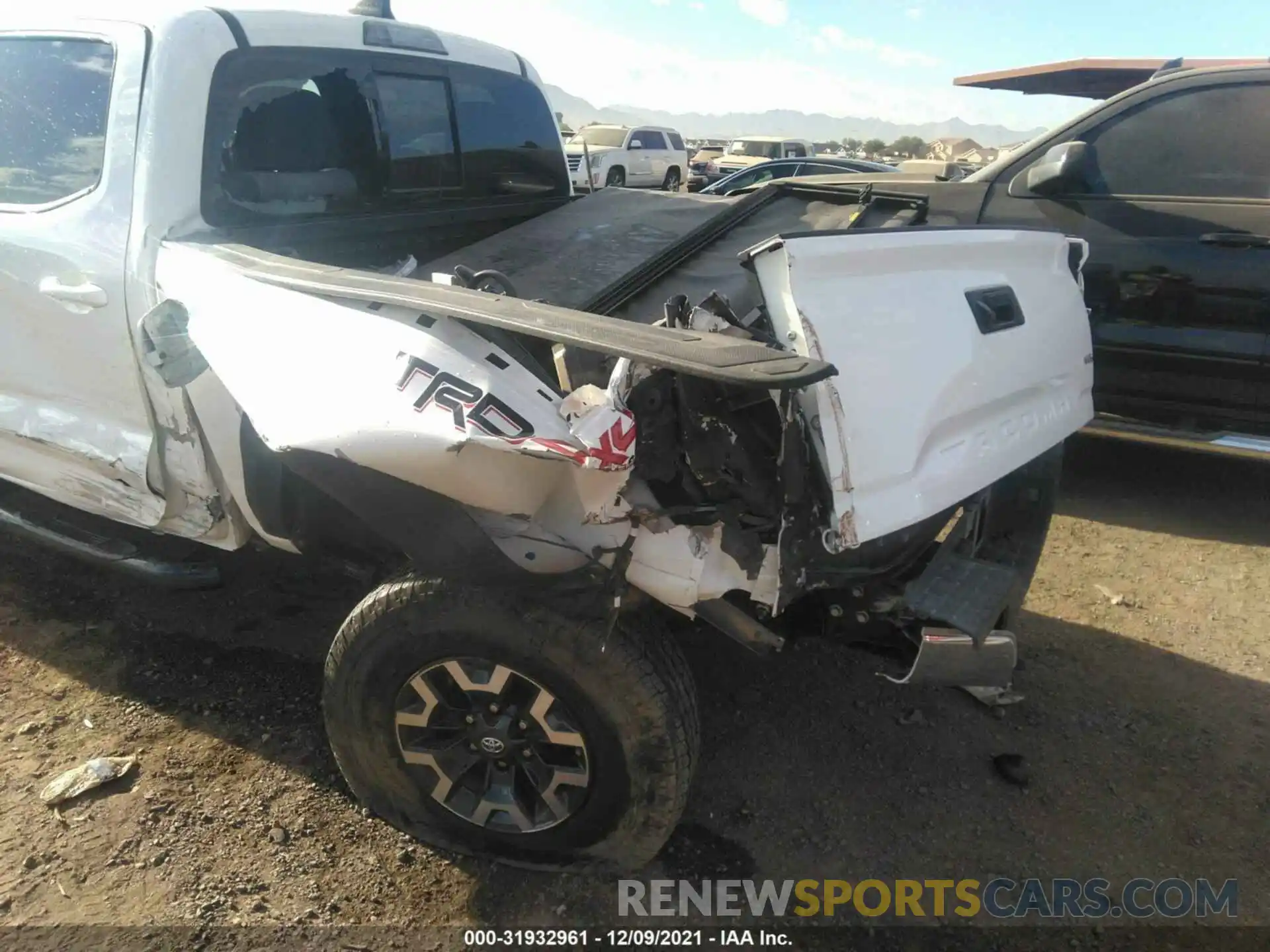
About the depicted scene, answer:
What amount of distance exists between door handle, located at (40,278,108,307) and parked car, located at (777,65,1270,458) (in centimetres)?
359

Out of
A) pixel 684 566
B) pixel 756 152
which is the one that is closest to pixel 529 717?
pixel 684 566

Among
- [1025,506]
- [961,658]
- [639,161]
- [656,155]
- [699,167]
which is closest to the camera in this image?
[961,658]

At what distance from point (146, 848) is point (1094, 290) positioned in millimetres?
4316

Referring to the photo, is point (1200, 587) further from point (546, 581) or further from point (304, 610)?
point (304, 610)

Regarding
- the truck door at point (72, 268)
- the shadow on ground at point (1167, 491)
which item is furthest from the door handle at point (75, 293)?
the shadow on ground at point (1167, 491)

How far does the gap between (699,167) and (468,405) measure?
84.8 ft

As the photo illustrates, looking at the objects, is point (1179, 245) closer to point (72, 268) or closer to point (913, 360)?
point (913, 360)

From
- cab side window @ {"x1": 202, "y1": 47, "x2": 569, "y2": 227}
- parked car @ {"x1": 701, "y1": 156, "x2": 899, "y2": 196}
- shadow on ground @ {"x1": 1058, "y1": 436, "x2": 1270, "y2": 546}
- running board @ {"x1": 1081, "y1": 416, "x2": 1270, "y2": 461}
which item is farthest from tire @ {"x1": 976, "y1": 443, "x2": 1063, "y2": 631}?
parked car @ {"x1": 701, "y1": 156, "x2": 899, "y2": 196}

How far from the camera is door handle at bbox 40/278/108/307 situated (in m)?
2.50

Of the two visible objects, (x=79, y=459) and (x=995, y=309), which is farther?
(x=79, y=459)

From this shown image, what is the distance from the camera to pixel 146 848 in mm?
2338

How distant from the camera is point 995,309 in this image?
226cm

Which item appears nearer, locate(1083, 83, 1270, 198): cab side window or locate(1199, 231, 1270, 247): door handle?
locate(1199, 231, 1270, 247): door handle

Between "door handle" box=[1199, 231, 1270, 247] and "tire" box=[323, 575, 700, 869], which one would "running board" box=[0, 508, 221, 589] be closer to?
"tire" box=[323, 575, 700, 869]
